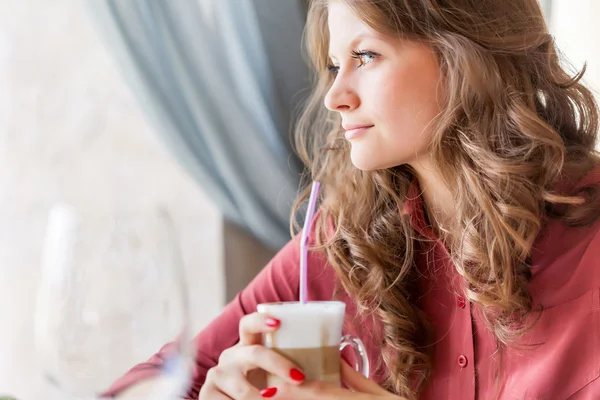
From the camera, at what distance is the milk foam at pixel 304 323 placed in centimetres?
76

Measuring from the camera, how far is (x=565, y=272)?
3.92 ft

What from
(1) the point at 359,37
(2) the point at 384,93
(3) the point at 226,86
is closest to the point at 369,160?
(2) the point at 384,93

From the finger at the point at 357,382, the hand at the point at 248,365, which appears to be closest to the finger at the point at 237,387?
the hand at the point at 248,365

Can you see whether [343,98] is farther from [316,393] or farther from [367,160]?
[316,393]

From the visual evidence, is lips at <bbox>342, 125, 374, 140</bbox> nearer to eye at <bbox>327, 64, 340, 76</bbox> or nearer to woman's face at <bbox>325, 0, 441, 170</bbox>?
woman's face at <bbox>325, 0, 441, 170</bbox>

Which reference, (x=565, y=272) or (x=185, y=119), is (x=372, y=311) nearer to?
(x=565, y=272)

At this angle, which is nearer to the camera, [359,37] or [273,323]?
[273,323]

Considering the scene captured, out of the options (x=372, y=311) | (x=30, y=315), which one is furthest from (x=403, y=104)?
(x=30, y=315)

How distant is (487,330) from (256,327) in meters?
0.64

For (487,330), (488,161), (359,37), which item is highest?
(359,37)

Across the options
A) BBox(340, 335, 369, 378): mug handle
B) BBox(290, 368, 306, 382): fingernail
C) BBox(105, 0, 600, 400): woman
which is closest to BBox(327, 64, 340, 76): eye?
BBox(105, 0, 600, 400): woman

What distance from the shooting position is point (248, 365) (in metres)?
0.79

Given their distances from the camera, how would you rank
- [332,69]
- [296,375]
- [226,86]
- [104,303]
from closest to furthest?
[104,303], [296,375], [332,69], [226,86]

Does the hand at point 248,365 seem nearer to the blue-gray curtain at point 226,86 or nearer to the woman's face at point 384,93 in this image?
the woman's face at point 384,93
